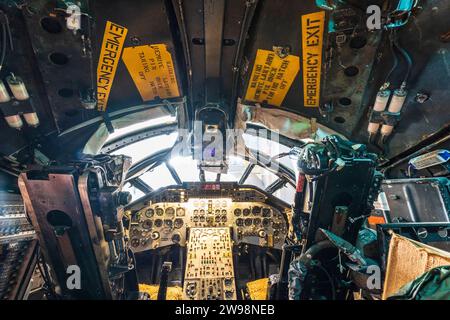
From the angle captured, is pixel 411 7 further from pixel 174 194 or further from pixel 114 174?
pixel 174 194

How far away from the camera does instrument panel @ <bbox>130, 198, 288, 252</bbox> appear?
4.38 meters

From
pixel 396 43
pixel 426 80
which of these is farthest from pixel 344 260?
pixel 396 43

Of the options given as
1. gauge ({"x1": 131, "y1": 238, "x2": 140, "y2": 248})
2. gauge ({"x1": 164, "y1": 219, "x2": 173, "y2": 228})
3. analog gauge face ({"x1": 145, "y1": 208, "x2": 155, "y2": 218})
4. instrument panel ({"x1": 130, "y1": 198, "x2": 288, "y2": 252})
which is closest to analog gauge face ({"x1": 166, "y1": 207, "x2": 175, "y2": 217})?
instrument panel ({"x1": 130, "y1": 198, "x2": 288, "y2": 252})

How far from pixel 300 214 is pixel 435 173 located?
144cm

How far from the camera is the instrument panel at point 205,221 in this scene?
14.4 feet

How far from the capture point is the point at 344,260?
Result: 6.44 ft

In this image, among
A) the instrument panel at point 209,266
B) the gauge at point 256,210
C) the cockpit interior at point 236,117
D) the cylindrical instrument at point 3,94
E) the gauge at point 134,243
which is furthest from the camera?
the gauge at point 256,210

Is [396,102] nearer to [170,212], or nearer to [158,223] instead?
[170,212]

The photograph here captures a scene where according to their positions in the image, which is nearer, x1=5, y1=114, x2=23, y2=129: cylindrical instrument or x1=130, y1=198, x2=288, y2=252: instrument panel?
x1=5, y1=114, x2=23, y2=129: cylindrical instrument

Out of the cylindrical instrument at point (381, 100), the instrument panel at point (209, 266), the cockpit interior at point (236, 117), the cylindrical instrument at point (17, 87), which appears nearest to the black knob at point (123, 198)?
the cockpit interior at point (236, 117)

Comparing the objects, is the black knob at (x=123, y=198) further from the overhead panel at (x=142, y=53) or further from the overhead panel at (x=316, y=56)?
the overhead panel at (x=316, y=56)

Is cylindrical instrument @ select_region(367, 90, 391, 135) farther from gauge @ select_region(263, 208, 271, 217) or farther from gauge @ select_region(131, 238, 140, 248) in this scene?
gauge @ select_region(131, 238, 140, 248)

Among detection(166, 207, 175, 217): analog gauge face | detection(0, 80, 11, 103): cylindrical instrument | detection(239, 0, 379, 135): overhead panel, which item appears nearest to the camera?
detection(0, 80, 11, 103): cylindrical instrument

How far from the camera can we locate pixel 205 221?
457 cm
